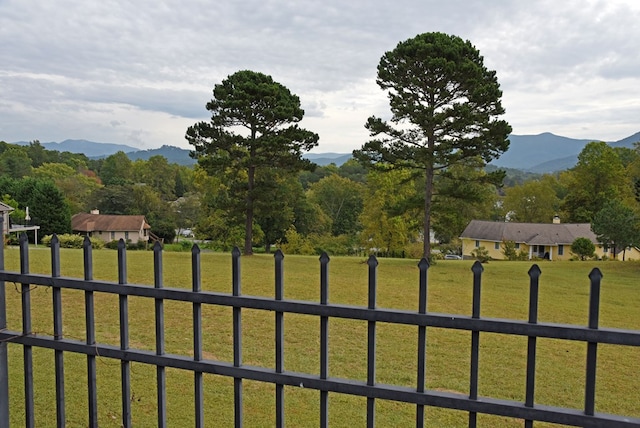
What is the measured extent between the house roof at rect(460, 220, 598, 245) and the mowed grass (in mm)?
21956

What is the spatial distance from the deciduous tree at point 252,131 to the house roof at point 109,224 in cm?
2038

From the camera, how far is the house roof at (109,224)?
3584cm

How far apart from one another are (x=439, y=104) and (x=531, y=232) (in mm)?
21310

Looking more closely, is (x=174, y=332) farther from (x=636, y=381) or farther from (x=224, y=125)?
(x=224, y=125)

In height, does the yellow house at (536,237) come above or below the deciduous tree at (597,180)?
below

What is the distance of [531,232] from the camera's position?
3347cm

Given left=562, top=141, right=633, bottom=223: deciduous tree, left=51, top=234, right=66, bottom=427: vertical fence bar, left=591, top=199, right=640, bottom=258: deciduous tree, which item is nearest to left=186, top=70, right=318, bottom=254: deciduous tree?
left=591, top=199, right=640, bottom=258: deciduous tree

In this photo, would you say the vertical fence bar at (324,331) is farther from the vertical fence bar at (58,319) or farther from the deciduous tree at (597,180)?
the deciduous tree at (597,180)

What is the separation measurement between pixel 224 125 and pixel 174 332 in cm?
1163

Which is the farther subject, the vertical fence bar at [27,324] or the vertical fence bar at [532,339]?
the vertical fence bar at [27,324]

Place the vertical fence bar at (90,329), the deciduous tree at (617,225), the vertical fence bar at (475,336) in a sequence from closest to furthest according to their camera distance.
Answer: the vertical fence bar at (475,336), the vertical fence bar at (90,329), the deciduous tree at (617,225)

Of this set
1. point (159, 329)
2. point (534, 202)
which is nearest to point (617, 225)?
point (159, 329)

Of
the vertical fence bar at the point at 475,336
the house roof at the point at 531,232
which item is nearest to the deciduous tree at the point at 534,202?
the house roof at the point at 531,232

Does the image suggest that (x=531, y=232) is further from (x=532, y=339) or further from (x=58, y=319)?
(x=58, y=319)
